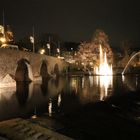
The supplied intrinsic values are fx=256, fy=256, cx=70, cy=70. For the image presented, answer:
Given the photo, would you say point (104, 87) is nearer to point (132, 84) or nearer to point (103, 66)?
point (132, 84)

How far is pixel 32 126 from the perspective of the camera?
13.1 meters

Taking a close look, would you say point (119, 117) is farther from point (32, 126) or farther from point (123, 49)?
point (123, 49)

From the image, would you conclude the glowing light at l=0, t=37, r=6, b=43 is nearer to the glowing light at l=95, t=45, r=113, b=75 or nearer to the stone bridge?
the stone bridge

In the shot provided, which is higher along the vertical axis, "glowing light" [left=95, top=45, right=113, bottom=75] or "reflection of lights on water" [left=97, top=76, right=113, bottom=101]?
"glowing light" [left=95, top=45, right=113, bottom=75]

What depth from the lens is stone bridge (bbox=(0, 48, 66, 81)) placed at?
122 ft

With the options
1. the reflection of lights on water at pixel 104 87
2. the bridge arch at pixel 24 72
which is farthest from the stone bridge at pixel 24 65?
the reflection of lights on water at pixel 104 87

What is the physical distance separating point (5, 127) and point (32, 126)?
1383mm

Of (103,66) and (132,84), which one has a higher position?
(103,66)

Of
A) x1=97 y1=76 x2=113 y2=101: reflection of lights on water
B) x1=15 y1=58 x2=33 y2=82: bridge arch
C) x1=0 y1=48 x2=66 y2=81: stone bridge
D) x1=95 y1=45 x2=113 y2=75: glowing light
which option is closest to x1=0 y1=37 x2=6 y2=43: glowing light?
x1=0 y1=48 x2=66 y2=81: stone bridge

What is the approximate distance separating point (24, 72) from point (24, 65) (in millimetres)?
1547

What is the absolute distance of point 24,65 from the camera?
158 feet

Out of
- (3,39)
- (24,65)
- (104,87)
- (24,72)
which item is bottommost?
(104,87)

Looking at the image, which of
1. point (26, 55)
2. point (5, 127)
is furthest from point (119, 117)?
point (26, 55)

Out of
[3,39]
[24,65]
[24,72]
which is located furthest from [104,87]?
[3,39]
